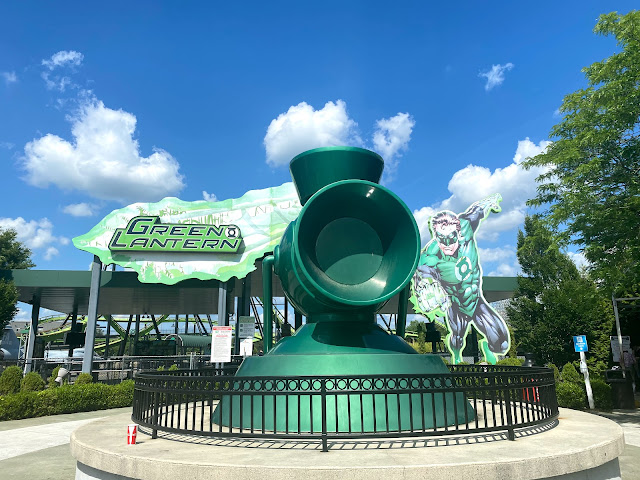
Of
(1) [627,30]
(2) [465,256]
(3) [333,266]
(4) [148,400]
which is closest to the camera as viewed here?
(4) [148,400]

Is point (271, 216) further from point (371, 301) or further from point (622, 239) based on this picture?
point (371, 301)

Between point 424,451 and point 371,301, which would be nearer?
point 424,451

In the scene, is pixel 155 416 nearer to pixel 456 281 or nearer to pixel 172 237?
pixel 172 237

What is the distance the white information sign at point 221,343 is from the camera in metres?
13.0

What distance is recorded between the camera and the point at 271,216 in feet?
72.1

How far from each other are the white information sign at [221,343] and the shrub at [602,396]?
11728 mm

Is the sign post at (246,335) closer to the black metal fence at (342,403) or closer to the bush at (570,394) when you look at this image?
the black metal fence at (342,403)

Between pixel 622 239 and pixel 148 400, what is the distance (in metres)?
12.6

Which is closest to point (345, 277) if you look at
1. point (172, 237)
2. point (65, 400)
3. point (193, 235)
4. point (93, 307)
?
point (65, 400)

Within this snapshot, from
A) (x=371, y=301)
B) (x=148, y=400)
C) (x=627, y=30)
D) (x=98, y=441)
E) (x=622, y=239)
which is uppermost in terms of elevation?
(x=627, y=30)

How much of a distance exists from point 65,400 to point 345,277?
496 inches

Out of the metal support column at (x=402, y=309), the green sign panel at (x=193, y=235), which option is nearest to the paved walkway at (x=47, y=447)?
the metal support column at (x=402, y=309)

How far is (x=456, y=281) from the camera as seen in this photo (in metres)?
23.6

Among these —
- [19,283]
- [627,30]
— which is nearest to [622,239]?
[627,30]
